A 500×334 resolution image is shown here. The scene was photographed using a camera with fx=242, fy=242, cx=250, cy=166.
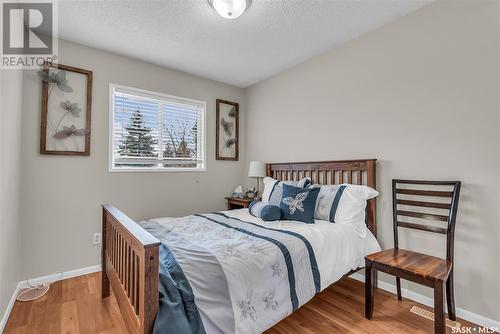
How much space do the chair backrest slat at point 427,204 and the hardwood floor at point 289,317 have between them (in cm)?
55

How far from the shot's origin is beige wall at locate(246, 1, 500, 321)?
5.96 feet

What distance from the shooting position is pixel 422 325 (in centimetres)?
182

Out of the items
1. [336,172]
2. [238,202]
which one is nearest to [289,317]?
[336,172]

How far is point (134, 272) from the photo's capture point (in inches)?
52.0

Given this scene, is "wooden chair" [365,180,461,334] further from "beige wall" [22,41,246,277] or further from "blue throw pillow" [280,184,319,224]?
"beige wall" [22,41,246,277]

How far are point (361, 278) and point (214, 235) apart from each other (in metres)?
1.72

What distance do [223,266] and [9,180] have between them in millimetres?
1933

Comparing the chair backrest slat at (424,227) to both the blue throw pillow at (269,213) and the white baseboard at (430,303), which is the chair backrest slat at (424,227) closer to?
the white baseboard at (430,303)

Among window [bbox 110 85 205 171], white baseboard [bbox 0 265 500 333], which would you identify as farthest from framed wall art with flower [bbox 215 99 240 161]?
white baseboard [bbox 0 265 500 333]

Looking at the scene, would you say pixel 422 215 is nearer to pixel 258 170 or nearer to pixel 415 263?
pixel 415 263

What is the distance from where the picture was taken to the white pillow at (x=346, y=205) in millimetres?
2307

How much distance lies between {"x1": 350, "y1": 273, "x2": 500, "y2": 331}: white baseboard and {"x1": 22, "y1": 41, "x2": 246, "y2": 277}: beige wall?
8.06ft

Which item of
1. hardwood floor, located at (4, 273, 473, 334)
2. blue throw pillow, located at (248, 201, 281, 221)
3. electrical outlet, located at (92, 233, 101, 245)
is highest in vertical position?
blue throw pillow, located at (248, 201, 281, 221)

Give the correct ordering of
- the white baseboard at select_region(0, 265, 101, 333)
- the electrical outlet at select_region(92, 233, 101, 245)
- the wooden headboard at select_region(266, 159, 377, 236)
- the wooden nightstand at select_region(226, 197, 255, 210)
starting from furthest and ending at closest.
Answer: the wooden nightstand at select_region(226, 197, 255, 210) → the electrical outlet at select_region(92, 233, 101, 245) → the wooden headboard at select_region(266, 159, 377, 236) → the white baseboard at select_region(0, 265, 101, 333)
